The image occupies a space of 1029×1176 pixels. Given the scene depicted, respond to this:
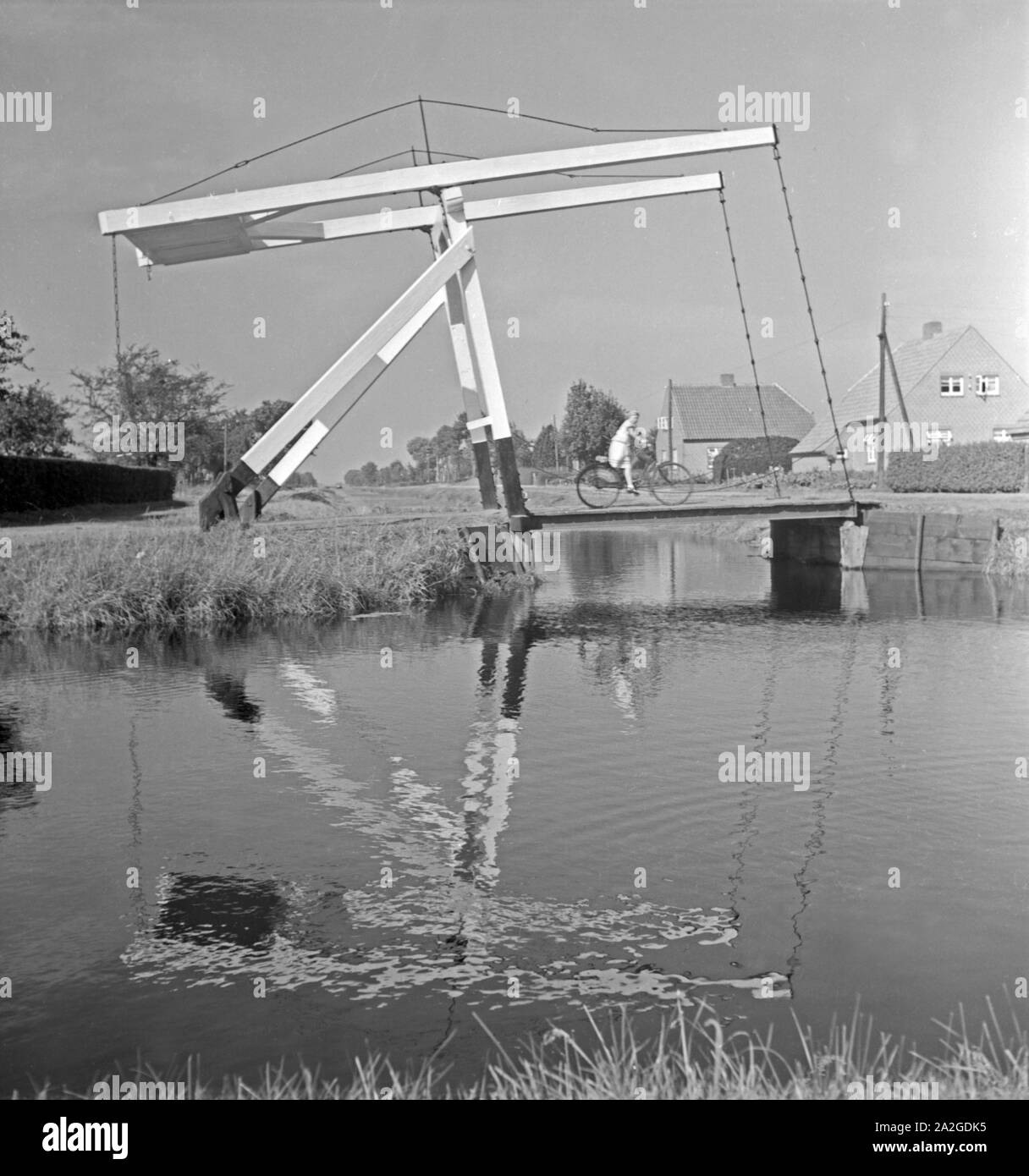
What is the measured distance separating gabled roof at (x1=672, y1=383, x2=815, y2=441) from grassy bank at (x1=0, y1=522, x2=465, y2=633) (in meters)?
56.0

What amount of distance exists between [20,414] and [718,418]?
160 feet

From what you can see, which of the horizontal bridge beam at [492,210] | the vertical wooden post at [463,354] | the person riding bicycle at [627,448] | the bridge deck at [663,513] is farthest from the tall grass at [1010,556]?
the vertical wooden post at [463,354]

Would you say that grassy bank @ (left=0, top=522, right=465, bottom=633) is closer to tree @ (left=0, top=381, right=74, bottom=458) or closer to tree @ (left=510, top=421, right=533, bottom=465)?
tree @ (left=0, top=381, right=74, bottom=458)

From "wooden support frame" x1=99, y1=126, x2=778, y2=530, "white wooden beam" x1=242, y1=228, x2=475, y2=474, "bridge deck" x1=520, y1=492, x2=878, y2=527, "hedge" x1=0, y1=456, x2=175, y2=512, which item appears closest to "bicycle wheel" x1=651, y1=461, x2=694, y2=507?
Result: "bridge deck" x1=520, y1=492, x2=878, y2=527

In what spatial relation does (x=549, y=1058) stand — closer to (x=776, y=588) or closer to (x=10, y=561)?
(x=10, y=561)

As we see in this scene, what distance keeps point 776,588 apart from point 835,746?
12.1 meters

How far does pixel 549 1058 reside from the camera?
4.14 meters

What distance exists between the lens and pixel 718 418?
241 ft

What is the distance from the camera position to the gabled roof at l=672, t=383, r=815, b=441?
238 ft

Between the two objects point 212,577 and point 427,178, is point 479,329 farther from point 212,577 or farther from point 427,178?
point 212,577

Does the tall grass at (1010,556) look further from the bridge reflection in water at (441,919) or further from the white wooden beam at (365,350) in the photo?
the bridge reflection in water at (441,919)

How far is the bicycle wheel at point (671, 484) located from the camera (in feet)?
62.7

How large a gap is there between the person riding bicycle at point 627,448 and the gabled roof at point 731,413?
54086mm

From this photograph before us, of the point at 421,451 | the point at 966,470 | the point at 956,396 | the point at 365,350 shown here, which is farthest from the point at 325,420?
the point at 421,451
